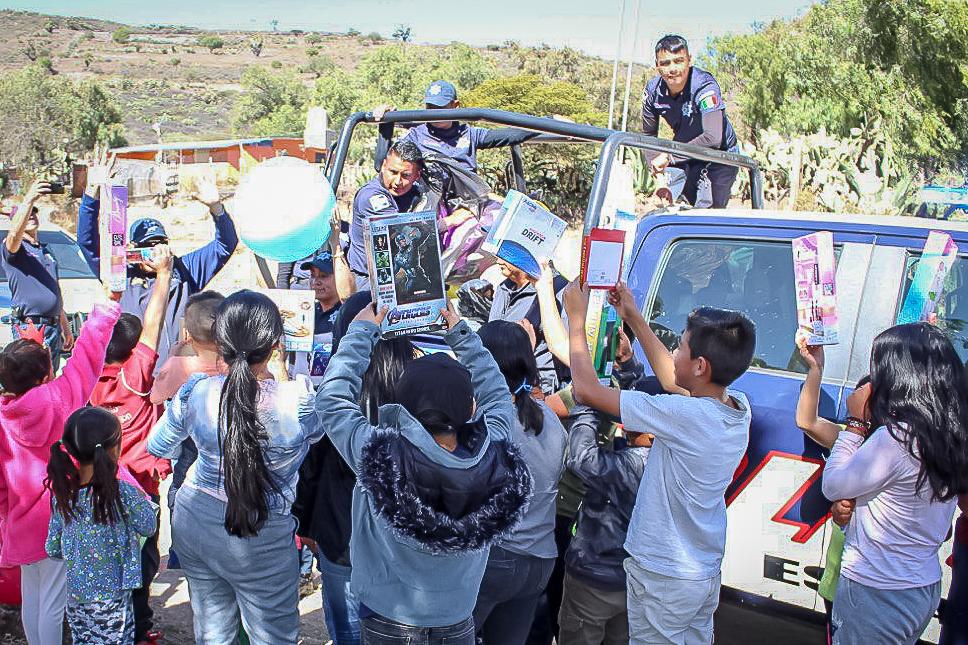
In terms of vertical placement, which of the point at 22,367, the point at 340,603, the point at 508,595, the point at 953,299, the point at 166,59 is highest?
the point at 166,59

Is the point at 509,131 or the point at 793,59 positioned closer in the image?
the point at 509,131

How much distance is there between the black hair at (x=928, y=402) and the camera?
8.68ft

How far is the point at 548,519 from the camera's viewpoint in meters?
3.11

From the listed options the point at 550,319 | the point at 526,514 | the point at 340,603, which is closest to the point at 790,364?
the point at 550,319

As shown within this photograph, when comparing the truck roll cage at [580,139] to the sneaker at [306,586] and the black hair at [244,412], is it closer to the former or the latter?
the black hair at [244,412]

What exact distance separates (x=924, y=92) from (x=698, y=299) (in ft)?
60.5

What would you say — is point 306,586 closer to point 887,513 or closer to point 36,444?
point 36,444

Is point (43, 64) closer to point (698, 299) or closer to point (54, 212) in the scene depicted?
point (54, 212)

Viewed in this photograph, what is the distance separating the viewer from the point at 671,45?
536 centimetres

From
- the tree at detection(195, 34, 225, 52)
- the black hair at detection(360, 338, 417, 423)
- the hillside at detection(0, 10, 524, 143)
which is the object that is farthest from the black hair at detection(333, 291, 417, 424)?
the tree at detection(195, 34, 225, 52)

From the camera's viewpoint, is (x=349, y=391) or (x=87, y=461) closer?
(x=349, y=391)

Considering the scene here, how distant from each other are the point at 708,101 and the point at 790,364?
245 centimetres

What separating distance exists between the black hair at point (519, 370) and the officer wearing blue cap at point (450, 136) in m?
2.22

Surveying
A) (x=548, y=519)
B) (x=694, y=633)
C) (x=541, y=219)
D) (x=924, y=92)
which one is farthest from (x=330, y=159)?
(x=924, y=92)
